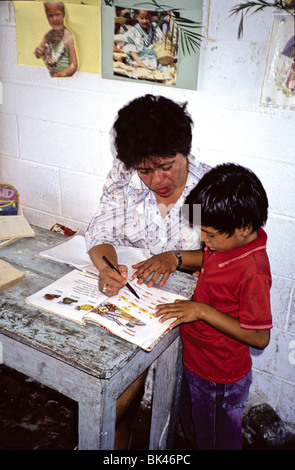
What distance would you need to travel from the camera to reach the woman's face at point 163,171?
148cm

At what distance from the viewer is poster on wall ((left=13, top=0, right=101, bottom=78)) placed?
1905mm

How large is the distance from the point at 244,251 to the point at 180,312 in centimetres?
29

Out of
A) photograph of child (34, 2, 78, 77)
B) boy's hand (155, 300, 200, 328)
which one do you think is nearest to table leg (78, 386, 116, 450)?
boy's hand (155, 300, 200, 328)

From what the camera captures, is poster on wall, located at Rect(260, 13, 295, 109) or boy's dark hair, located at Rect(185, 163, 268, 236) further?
poster on wall, located at Rect(260, 13, 295, 109)

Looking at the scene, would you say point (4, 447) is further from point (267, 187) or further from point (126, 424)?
point (267, 187)

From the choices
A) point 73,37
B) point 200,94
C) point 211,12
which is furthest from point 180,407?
point 73,37

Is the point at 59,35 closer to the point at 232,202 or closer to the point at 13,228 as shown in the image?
the point at 13,228

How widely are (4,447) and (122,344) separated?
97cm

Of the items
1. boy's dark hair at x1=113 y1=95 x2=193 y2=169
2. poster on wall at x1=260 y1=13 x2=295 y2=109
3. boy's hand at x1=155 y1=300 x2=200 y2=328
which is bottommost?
boy's hand at x1=155 y1=300 x2=200 y2=328

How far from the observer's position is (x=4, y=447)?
1715 millimetres

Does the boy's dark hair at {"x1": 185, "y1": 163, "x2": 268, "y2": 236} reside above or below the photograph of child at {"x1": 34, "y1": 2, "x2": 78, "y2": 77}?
below

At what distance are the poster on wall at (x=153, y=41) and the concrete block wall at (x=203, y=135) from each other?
5cm

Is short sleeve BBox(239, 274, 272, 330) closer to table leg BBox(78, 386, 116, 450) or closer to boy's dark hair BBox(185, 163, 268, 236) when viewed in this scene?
boy's dark hair BBox(185, 163, 268, 236)

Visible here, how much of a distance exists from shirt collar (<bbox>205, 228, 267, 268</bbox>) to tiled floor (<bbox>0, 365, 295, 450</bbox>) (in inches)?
43.9
